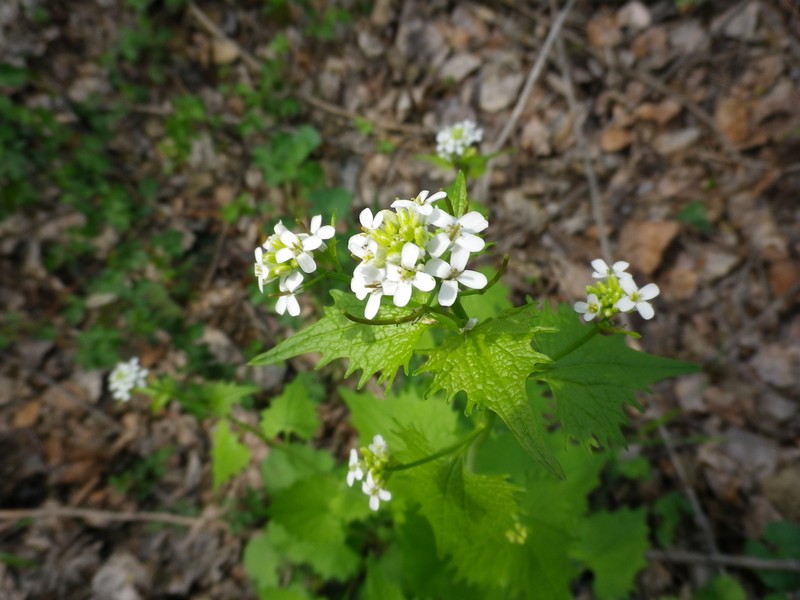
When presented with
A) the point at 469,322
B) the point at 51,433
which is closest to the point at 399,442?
the point at 469,322

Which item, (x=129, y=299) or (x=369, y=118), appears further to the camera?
(x=369, y=118)

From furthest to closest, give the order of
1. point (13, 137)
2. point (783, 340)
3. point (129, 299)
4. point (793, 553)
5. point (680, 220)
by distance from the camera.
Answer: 1. point (13, 137)
2. point (129, 299)
3. point (680, 220)
4. point (783, 340)
5. point (793, 553)

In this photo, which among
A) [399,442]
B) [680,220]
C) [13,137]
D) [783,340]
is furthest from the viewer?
[13,137]

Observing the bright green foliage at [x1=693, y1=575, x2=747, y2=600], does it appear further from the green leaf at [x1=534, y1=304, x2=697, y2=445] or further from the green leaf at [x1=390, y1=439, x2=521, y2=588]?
the green leaf at [x1=534, y1=304, x2=697, y2=445]

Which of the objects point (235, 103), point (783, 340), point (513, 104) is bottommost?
point (235, 103)

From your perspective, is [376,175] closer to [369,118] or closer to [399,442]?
[369,118]

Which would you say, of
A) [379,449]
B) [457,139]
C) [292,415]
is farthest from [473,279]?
[292,415]

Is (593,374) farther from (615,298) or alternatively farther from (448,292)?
(448,292)

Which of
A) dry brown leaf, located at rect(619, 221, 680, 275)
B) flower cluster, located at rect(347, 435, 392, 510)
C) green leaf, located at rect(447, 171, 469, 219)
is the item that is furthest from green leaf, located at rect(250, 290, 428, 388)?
dry brown leaf, located at rect(619, 221, 680, 275)
